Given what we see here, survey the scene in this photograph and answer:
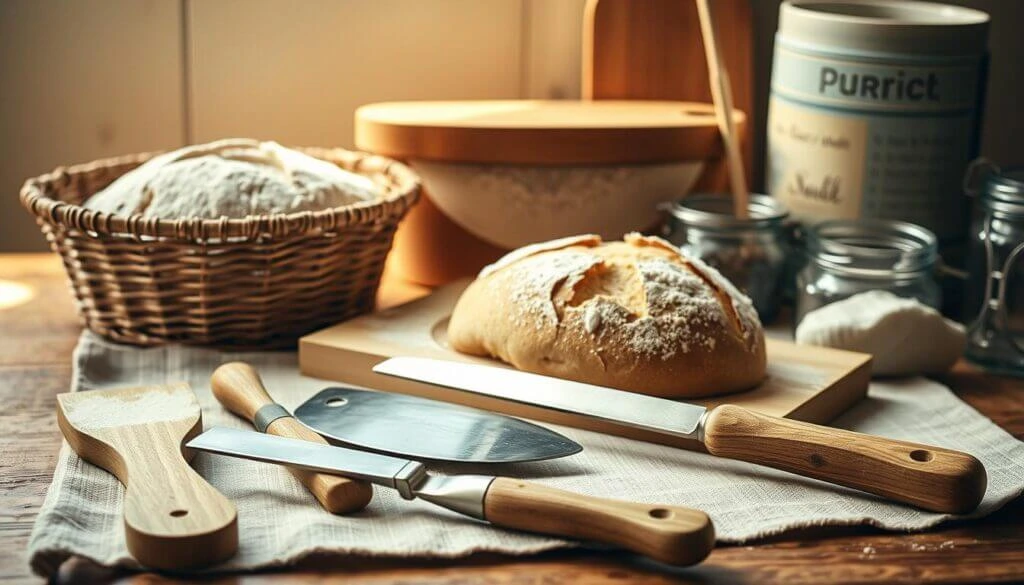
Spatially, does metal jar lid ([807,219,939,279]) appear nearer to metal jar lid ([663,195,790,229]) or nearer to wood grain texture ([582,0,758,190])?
metal jar lid ([663,195,790,229])

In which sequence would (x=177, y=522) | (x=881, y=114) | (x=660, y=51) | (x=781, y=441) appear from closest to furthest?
(x=177, y=522)
(x=781, y=441)
(x=881, y=114)
(x=660, y=51)

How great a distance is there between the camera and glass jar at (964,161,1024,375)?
1049 mm

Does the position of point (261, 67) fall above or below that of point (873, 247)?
above

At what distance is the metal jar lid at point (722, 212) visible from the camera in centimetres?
112

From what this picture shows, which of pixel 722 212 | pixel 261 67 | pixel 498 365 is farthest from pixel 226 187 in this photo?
pixel 722 212

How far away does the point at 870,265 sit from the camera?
1082mm

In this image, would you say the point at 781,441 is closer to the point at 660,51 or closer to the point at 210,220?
the point at 210,220

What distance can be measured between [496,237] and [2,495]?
59 cm

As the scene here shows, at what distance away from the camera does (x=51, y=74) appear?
1.34 metres

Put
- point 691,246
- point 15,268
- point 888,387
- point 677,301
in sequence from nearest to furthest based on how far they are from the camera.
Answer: point 677,301 < point 888,387 < point 691,246 < point 15,268

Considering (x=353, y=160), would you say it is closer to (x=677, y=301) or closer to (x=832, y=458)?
(x=677, y=301)

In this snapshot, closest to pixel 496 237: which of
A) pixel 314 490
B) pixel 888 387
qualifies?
pixel 888 387

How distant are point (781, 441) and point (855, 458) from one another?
5cm

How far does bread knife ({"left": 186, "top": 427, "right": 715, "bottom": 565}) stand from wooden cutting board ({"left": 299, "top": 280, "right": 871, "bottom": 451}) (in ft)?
0.58
